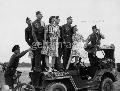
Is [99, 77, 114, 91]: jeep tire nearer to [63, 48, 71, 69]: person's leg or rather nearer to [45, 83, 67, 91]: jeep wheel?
[63, 48, 71, 69]: person's leg

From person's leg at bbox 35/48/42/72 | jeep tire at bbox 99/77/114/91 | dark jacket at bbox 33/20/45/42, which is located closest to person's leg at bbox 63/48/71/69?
person's leg at bbox 35/48/42/72

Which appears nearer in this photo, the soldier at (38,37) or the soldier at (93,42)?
the soldier at (38,37)

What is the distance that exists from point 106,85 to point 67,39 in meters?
2.73

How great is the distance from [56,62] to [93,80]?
196 cm

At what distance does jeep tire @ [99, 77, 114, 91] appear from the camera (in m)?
14.4

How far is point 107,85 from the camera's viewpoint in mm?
14539

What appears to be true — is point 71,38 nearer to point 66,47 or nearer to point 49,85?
point 66,47

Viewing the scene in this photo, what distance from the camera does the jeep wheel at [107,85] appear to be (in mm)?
14364

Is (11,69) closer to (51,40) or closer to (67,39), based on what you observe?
(51,40)

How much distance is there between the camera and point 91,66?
47.9 feet

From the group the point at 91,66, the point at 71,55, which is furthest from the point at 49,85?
the point at 91,66

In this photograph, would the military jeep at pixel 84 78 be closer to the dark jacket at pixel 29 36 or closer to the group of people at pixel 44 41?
the group of people at pixel 44 41

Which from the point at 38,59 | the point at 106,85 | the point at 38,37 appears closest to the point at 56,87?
the point at 38,59

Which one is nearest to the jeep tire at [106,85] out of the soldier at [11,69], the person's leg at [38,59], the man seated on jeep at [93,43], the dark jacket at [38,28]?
the man seated on jeep at [93,43]
